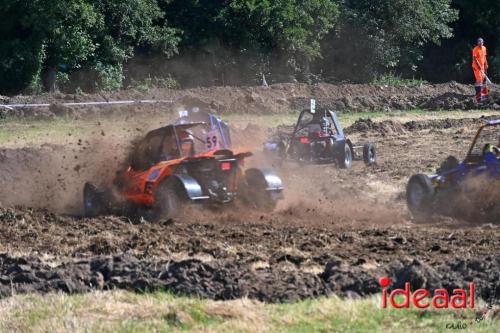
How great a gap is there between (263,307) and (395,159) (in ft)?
48.9

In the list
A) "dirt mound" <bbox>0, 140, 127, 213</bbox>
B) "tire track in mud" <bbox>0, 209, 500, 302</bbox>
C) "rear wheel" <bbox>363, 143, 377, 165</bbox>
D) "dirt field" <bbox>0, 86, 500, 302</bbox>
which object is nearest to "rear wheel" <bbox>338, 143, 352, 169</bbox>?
"dirt field" <bbox>0, 86, 500, 302</bbox>

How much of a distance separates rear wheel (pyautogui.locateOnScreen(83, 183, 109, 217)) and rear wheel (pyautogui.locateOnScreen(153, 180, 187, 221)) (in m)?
1.52

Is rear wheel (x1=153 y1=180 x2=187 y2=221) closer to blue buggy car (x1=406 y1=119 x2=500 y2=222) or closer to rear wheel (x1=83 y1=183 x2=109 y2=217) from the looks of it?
rear wheel (x1=83 y1=183 x2=109 y2=217)

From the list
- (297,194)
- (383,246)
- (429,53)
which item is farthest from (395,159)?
(429,53)

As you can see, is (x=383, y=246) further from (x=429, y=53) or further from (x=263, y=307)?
(x=429, y=53)

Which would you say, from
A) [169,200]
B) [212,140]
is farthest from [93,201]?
[212,140]

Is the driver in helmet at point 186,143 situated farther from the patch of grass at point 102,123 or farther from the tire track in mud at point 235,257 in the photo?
the patch of grass at point 102,123

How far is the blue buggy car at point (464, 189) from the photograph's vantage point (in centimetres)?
1445

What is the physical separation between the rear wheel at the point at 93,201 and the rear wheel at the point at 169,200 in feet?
4.98

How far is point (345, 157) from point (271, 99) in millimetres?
13490

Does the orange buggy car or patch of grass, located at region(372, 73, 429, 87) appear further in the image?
patch of grass, located at region(372, 73, 429, 87)

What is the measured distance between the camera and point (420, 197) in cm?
1523

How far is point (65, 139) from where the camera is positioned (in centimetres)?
2645

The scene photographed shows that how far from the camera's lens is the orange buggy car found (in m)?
15.4
